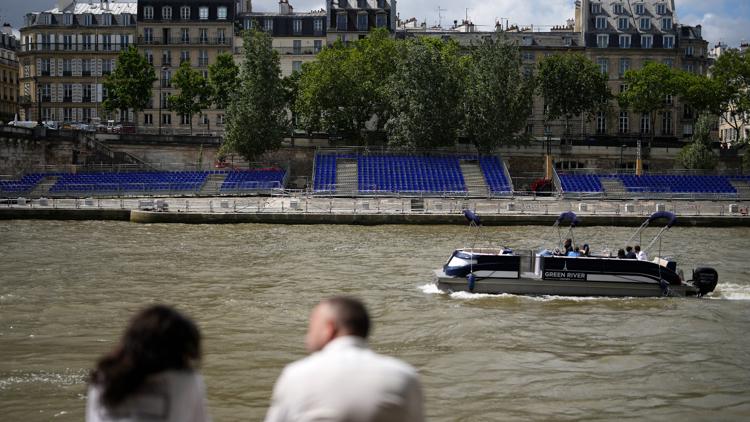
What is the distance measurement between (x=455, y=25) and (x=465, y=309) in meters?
84.8

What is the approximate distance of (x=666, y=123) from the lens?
94.6 meters

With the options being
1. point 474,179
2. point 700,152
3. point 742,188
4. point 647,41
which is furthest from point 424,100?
point 647,41

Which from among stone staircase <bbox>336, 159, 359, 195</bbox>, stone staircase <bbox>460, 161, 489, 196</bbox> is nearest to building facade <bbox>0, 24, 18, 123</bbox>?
stone staircase <bbox>336, 159, 359, 195</bbox>

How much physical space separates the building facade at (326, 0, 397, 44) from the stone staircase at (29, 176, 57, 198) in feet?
111

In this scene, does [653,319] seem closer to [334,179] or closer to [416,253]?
[416,253]

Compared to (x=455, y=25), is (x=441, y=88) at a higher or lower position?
lower

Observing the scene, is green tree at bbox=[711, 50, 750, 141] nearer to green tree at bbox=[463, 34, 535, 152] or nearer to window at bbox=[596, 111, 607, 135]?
window at bbox=[596, 111, 607, 135]

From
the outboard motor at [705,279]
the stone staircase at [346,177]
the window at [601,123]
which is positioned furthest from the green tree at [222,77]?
the outboard motor at [705,279]

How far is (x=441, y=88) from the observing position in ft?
241

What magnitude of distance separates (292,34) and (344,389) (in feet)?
303

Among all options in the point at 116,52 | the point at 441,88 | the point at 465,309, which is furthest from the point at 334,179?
the point at 465,309

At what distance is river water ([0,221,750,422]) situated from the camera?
18.3 meters

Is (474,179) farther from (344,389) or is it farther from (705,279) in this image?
(344,389)

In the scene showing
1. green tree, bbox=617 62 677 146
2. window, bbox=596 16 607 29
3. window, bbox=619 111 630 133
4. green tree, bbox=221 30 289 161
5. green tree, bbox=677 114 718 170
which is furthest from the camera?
window, bbox=596 16 607 29
